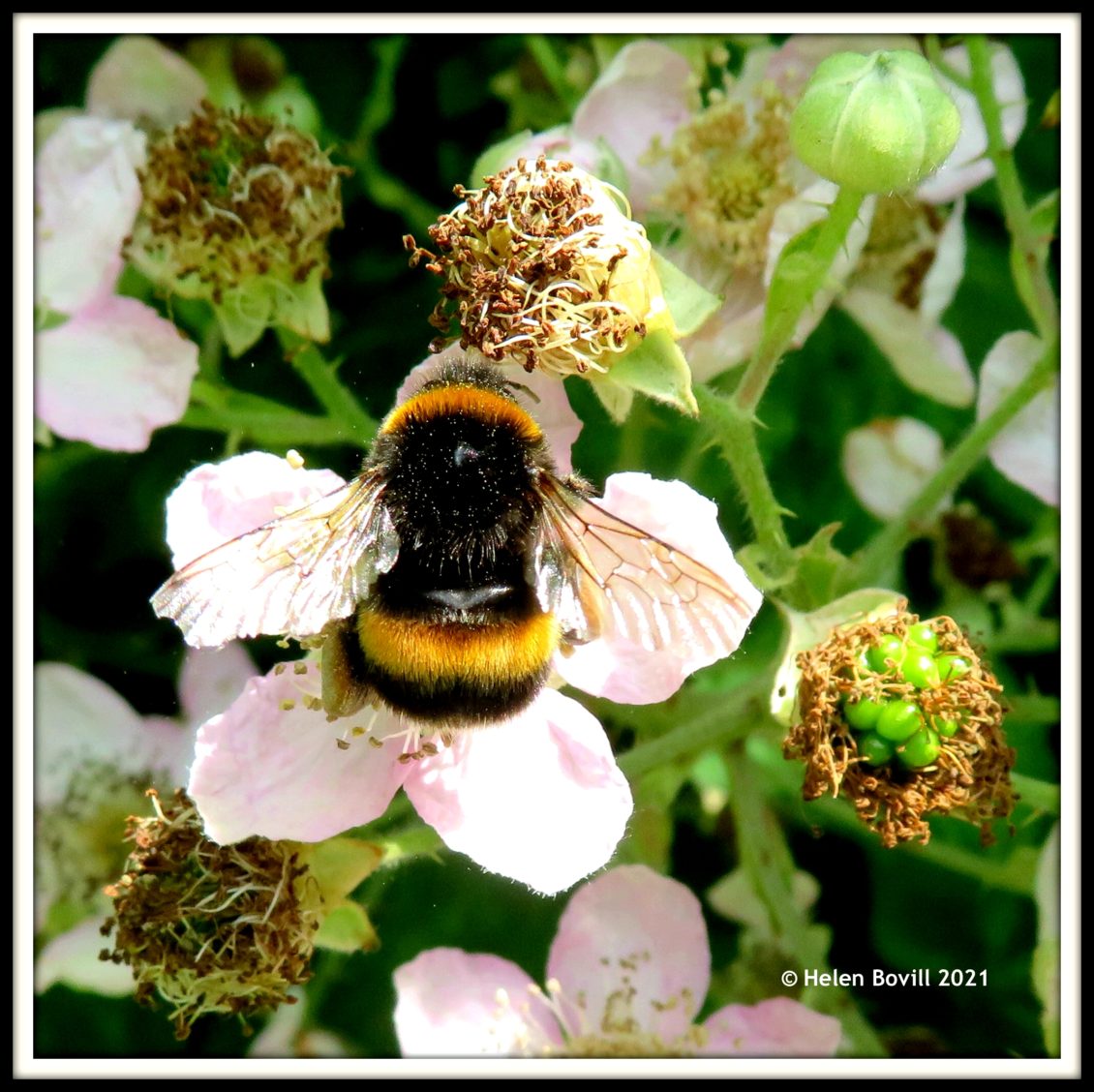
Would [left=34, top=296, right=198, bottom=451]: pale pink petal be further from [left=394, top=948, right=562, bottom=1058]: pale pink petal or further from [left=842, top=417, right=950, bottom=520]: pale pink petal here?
[left=842, top=417, right=950, bottom=520]: pale pink petal

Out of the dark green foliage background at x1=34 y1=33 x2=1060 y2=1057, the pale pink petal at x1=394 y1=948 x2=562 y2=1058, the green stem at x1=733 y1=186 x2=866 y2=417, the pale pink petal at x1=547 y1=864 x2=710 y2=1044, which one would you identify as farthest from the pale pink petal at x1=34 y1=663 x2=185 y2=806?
the green stem at x1=733 y1=186 x2=866 y2=417

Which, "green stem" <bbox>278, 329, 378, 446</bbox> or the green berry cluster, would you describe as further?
A: "green stem" <bbox>278, 329, 378, 446</bbox>

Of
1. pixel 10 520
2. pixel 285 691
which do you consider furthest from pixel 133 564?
pixel 285 691

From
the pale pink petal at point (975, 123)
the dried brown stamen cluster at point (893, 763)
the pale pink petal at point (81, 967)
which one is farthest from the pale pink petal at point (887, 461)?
the pale pink petal at point (81, 967)

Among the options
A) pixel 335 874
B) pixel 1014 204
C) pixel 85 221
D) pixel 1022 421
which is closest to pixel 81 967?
pixel 335 874

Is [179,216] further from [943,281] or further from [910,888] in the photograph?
[910,888]

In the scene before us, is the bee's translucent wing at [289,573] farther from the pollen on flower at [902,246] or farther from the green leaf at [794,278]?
the pollen on flower at [902,246]

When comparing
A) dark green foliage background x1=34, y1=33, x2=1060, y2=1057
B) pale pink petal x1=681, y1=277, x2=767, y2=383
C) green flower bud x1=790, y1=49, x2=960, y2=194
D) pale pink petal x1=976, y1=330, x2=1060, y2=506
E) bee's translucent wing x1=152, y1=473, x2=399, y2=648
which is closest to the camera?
bee's translucent wing x1=152, y1=473, x2=399, y2=648
